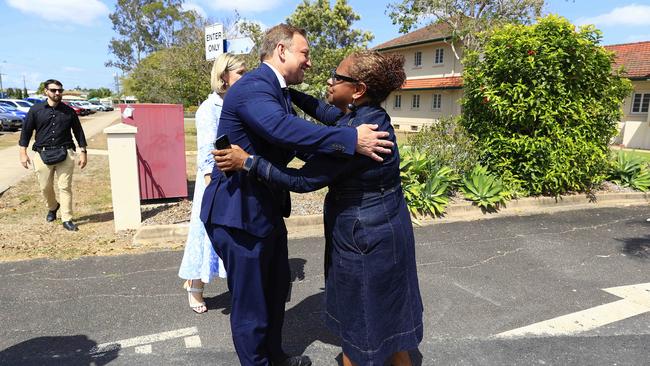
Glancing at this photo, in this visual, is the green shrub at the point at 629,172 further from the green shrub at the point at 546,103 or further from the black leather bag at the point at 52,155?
the black leather bag at the point at 52,155

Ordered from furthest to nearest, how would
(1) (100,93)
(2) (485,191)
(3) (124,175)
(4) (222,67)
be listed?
1. (1) (100,93)
2. (2) (485,191)
3. (3) (124,175)
4. (4) (222,67)

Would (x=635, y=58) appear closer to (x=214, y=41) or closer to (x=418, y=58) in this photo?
(x=418, y=58)

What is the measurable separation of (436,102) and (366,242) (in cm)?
2980

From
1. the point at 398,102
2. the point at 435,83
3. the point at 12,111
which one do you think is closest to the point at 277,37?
the point at 435,83

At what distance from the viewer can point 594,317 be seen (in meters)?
3.69

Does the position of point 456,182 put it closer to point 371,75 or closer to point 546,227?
point 546,227

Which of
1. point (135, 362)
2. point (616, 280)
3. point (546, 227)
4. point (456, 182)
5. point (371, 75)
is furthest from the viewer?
point (456, 182)

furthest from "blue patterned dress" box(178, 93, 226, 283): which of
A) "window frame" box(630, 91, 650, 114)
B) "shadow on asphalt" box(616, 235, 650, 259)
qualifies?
"window frame" box(630, 91, 650, 114)

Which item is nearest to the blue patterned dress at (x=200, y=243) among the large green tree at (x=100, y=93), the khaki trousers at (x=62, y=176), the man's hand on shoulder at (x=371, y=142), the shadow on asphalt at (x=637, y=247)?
the man's hand on shoulder at (x=371, y=142)

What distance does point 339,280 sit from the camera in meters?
2.34

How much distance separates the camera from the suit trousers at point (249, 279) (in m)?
2.42

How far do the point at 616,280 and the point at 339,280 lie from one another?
3625 mm

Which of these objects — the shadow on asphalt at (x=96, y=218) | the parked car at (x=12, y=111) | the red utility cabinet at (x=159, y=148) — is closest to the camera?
the shadow on asphalt at (x=96, y=218)

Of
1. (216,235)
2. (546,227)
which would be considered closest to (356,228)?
(216,235)
